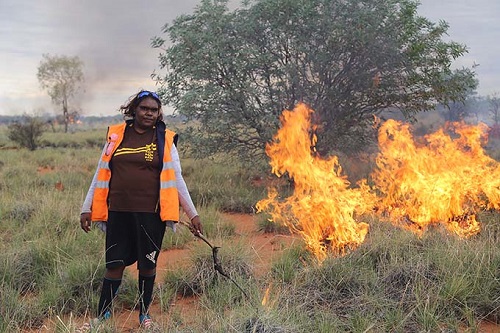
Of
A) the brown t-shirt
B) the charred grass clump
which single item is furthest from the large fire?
the brown t-shirt

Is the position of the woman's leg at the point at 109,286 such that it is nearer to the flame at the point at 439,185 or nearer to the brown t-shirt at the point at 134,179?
the brown t-shirt at the point at 134,179

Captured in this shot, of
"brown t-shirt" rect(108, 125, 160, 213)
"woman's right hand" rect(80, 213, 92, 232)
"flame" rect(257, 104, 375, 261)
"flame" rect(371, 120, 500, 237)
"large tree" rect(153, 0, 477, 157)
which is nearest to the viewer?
"brown t-shirt" rect(108, 125, 160, 213)

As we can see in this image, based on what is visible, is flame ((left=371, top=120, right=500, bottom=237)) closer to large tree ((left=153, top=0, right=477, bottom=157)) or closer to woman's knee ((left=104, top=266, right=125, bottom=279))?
large tree ((left=153, top=0, right=477, bottom=157))

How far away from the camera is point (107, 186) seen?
138 inches

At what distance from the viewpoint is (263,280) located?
4.29m

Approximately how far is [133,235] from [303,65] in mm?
6928

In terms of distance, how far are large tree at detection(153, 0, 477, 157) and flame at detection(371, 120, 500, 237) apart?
8.71 feet

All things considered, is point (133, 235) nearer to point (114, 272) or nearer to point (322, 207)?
point (114, 272)

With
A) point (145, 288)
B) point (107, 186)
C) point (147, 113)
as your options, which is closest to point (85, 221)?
point (107, 186)

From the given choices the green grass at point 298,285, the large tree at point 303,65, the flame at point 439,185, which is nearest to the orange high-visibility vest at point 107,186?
the green grass at point 298,285

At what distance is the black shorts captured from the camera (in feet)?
11.5

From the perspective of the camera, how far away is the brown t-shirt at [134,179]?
11.3 feet

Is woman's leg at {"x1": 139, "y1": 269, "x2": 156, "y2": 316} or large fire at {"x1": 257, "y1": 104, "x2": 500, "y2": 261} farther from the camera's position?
large fire at {"x1": 257, "y1": 104, "x2": 500, "y2": 261}

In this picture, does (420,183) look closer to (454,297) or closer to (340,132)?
(454,297)
